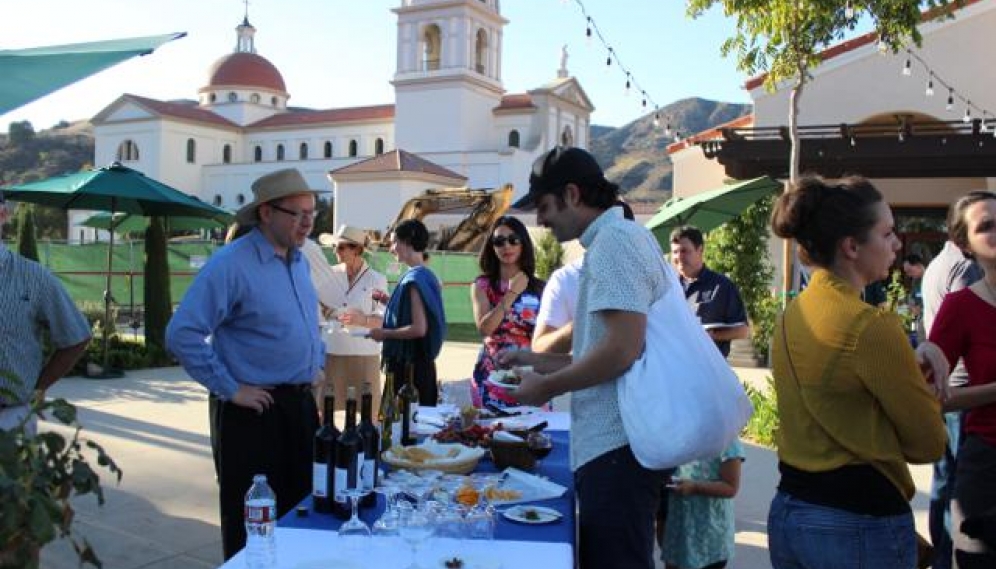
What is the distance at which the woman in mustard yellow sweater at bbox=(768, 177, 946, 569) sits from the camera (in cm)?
219

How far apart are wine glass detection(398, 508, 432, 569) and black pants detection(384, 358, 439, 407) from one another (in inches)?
131

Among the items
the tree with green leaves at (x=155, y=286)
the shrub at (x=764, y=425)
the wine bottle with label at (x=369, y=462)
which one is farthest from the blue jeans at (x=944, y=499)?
the tree with green leaves at (x=155, y=286)

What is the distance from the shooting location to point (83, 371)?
1243cm

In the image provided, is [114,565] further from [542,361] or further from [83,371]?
[83,371]

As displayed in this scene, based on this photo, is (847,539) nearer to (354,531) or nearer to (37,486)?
(354,531)

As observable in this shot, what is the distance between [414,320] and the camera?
5.72 m

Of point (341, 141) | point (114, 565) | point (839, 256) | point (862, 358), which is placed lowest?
point (114, 565)

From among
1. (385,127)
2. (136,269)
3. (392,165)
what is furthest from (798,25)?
(385,127)

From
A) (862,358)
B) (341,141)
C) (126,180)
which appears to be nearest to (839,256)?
(862,358)

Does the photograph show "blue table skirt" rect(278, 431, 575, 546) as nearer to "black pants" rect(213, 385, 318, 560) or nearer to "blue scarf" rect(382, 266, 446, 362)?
"black pants" rect(213, 385, 318, 560)

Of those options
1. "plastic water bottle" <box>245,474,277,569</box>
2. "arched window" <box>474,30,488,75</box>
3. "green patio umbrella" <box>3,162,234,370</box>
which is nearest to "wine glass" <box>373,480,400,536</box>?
"plastic water bottle" <box>245,474,277,569</box>

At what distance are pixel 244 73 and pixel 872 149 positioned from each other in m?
78.9

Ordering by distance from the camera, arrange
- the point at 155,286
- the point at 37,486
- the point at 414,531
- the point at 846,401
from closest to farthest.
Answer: the point at 37,486 < the point at 846,401 < the point at 414,531 < the point at 155,286

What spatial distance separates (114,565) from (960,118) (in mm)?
19801
